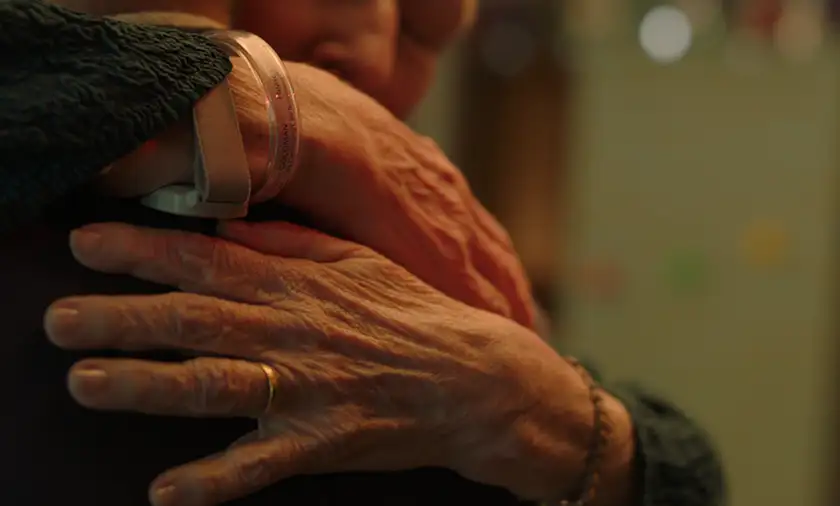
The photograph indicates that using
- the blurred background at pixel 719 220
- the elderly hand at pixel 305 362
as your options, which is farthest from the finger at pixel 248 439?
the blurred background at pixel 719 220

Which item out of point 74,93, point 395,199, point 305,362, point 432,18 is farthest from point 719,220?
point 74,93

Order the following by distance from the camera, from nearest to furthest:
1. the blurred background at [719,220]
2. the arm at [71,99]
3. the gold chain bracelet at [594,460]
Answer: the arm at [71,99]
the gold chain bracelet at [594,460]
the blurred background at [719,220]

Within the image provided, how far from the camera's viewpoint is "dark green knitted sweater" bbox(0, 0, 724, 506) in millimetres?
473

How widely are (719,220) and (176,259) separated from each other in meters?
2.02

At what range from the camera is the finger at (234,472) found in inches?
20.3

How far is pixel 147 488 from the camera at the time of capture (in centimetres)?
52

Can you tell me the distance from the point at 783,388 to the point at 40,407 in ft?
6.86

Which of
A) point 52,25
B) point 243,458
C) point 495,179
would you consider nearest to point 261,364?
point 243,458

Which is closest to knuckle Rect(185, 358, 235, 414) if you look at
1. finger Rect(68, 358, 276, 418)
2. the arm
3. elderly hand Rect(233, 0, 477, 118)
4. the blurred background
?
finger Rect(68, 358, 276, 418)

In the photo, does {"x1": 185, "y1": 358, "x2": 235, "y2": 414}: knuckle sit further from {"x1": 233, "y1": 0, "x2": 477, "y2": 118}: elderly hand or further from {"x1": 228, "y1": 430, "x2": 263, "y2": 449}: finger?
{"x1": 233, "y1": 0, "x2": 477, "y2": 118}: elderly hand

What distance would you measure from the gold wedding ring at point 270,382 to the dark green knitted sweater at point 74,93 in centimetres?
11

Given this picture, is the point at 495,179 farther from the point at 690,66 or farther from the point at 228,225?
the point at 228,225

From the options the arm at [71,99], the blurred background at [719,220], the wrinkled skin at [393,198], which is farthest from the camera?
the blurred background at [719,220]

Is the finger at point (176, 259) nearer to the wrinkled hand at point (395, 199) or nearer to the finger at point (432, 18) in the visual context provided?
the wrinkled hand at point (395, 199)
